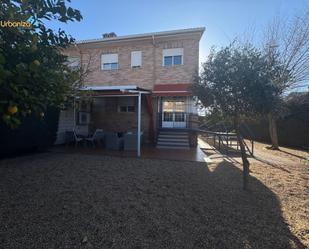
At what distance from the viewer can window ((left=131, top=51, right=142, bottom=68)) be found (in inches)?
604

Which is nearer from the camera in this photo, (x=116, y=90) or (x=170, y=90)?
(x=116, y=90)

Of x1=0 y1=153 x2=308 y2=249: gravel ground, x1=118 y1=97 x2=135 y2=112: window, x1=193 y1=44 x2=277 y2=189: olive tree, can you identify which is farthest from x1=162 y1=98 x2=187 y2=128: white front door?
x1=193 y1=44 x2=277 y2=189: olive tree

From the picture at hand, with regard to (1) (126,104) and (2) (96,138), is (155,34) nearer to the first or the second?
(1) (126,104)

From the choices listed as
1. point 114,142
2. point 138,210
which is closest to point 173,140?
point 114,142

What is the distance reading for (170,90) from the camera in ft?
45.4

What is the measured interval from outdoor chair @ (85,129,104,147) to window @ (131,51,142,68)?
5.28 meters

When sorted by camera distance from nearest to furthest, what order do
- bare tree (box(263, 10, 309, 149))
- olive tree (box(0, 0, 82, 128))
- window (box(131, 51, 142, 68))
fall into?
1. olive tree (box(0, 0, 82, 128))
2. bare tree (box(263, 10, 309, 149))
3. window (box(131, 51, 142, 68))

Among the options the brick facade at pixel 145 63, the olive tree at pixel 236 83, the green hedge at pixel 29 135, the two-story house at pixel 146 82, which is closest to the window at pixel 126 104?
the two-story house at pixel 146 82

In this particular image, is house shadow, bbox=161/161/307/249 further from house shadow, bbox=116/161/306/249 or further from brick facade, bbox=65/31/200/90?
brick facade, bbox=65/31/200/90

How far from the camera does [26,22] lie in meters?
2.05

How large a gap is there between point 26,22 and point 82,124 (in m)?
14.5

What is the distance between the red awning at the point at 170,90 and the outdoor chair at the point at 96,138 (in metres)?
4.29

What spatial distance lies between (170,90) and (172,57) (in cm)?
256

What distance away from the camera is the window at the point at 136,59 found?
15.3 m
